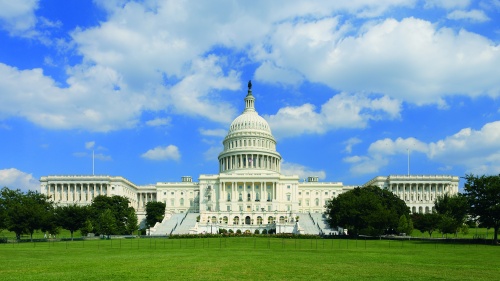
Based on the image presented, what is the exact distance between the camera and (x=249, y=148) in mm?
182375

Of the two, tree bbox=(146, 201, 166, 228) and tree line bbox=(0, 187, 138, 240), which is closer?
tree line bbox=(0, 187, 138, 240)

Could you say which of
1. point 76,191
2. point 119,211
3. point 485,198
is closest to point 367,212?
point 485,198

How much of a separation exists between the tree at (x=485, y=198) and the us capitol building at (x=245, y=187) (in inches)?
2637

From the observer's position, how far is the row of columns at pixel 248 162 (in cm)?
18112

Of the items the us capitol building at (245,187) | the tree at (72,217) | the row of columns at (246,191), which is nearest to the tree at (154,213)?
the us capitol building at (245,187)

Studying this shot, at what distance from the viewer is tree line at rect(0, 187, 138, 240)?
9556cm

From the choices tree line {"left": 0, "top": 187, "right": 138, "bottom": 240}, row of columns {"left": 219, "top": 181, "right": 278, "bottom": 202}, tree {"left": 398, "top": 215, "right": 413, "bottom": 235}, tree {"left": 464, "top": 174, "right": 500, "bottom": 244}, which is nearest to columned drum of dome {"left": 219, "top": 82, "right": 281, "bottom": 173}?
row of columns {"left": 219, "top": 181, "right": 278, "bottom": 202}

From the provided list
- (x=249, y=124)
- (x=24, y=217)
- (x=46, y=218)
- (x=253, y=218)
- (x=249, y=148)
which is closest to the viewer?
(x=24, y=217)

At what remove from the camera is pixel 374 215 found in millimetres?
97062

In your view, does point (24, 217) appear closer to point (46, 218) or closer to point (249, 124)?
point (46, 218)

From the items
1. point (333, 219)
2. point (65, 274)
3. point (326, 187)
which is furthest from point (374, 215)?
point (326, 187)

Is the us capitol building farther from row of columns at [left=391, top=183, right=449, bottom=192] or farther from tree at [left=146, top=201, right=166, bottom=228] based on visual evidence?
tree at [left=146, top=201, right=166, bottom=228]

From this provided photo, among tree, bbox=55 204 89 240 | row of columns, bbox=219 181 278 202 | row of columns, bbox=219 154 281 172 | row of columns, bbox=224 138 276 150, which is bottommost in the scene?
tree, bbox=55 204 89 240

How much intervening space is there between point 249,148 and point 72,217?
282 ft
